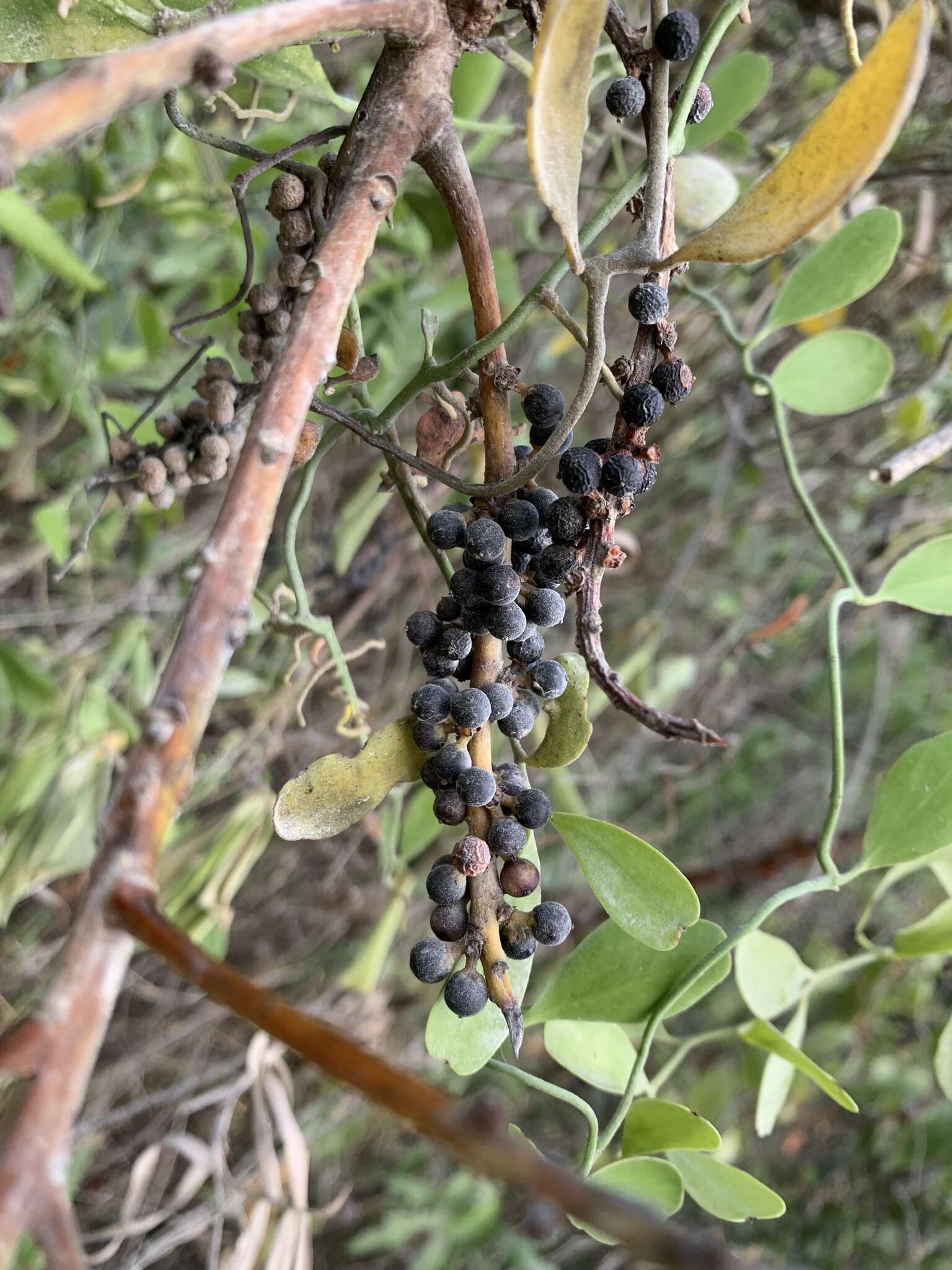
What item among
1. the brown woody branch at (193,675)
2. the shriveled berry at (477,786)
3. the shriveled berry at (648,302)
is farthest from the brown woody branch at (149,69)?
the shriveled berry at (477,786)

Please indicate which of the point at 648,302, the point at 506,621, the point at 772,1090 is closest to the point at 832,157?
the point at 648,302

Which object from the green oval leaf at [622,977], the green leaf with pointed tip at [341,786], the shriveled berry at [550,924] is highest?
the green leaf with pointed tip at [341,786]

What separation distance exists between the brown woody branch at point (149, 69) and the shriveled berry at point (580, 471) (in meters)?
0.15

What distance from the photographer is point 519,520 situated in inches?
13.3

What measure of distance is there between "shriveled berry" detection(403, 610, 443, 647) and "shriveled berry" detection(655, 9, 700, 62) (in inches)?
8.2

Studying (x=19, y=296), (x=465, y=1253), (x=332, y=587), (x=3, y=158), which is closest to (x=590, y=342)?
(x=3, y=158)

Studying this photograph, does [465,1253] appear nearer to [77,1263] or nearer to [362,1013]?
[362,1013]

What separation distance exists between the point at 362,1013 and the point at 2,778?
51 centimetres

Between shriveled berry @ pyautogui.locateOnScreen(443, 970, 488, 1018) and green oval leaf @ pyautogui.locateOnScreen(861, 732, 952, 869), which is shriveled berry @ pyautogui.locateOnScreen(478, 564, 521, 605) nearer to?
shriveled berry @ pyautogui.locateOnScreen(443, 970, 488, 1018)

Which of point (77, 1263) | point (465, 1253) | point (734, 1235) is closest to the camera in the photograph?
point (77, 1263)

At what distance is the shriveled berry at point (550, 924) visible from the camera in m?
0.34

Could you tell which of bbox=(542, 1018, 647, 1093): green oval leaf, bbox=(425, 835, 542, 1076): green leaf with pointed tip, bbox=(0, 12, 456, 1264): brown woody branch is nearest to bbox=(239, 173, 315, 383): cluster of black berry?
bbox=(0, 12, 456, 1264): brown woody branch

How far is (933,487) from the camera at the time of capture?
1.11 metres

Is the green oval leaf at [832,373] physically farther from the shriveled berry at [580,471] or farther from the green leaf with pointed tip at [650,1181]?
the green leaf with pointed tip at [650,1181]
